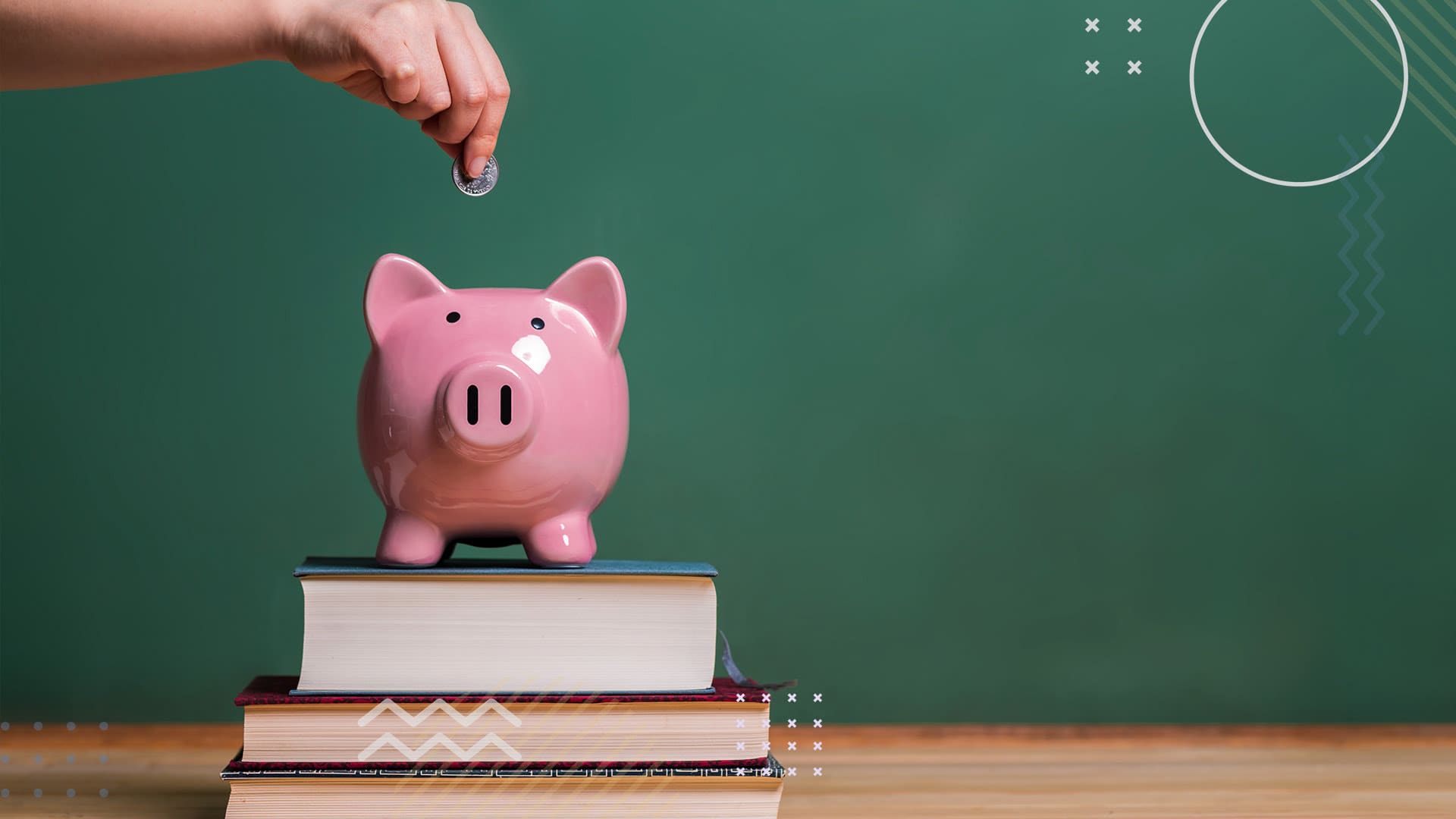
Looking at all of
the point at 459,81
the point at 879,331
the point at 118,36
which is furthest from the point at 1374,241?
the point at 118,36

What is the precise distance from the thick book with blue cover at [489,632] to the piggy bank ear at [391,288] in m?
0.17

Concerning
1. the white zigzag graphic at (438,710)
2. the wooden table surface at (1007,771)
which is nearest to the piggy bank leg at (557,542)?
the white zigzag graphic at (438,710)

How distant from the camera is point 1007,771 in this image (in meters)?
1.07

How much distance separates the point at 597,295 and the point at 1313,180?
1010 millimetres

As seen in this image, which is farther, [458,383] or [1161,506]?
[1161,506]

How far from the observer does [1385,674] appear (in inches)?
56.1

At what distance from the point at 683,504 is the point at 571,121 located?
1.51 feet

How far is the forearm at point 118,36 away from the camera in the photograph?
66 centimetres

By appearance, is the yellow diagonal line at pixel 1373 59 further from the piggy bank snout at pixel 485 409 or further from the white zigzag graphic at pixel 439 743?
the white zigzag graphic at pixel 439 743

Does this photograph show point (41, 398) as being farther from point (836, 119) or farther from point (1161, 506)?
point (1161, 506)

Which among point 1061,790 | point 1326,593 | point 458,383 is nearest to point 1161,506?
point 1326,593

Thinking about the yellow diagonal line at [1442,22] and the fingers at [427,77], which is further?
the yellow diagonal line at [1442,22]

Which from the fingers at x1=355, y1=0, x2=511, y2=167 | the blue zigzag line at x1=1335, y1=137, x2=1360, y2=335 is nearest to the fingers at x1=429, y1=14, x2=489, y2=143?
the fingers at x1=355, y1=0, x2=511, y2=167

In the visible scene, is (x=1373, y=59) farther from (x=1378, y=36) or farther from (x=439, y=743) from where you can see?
(x=439, y=743)
